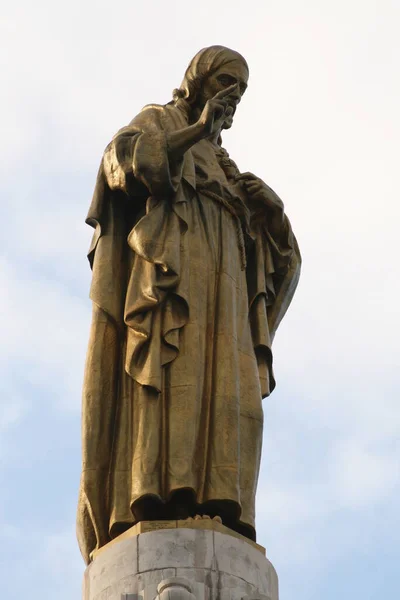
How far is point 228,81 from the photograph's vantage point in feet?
70.2

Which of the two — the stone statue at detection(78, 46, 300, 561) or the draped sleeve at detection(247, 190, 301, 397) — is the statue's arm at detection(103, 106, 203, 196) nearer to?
the stone statue at detection(78, 46, 300, 561)

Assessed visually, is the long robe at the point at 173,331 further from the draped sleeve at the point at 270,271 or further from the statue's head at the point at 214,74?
the statue's head at the point at 214,74

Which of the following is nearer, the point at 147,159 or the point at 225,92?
the point at 147,159

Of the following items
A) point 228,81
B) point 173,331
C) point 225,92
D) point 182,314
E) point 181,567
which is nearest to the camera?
point 181,567

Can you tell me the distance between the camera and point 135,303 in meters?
19.4

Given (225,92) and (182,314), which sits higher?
(225,92)

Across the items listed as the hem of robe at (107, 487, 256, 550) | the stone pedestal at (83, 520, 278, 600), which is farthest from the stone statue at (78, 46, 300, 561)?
the stone pedestal at (83, 520, 278, 600)

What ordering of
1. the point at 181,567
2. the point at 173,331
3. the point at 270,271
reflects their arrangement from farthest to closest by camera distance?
1. the point at 270,271
2. the point at 173,331
3. the point at 181,567

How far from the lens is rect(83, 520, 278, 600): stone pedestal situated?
17.5 meters

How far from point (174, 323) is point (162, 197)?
5.54 ft

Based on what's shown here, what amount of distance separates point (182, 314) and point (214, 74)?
353cm

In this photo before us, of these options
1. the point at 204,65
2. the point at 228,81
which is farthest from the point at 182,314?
the point at 204,65

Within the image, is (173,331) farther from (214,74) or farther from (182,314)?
(214,74)

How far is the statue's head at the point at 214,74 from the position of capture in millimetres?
21391
